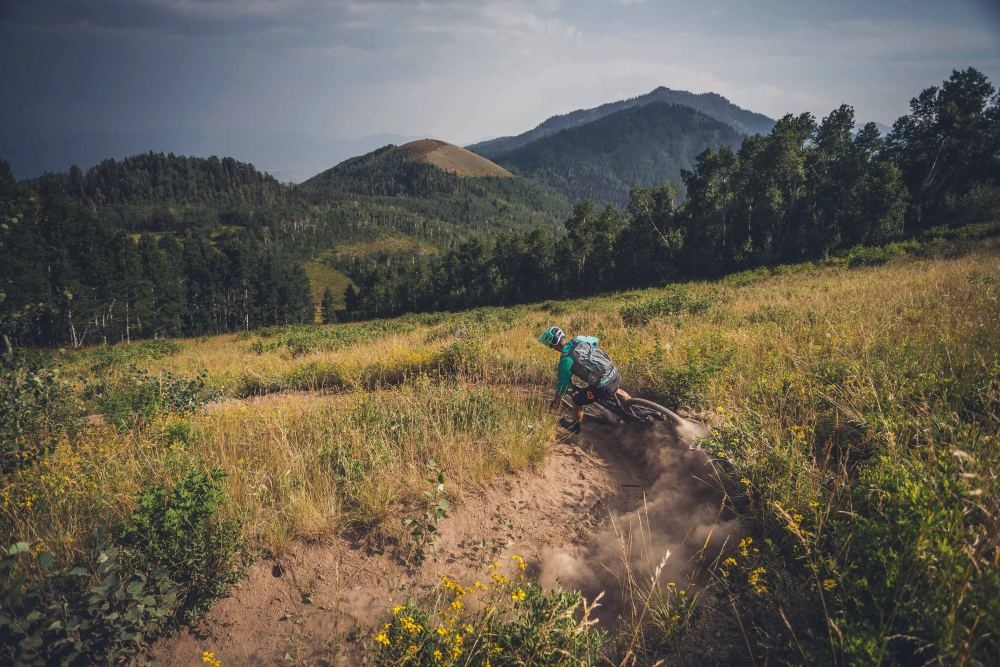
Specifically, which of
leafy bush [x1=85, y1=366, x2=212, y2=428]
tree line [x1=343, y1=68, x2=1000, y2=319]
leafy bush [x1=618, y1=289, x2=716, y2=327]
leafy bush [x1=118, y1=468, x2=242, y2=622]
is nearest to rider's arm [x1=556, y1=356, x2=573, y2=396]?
leafy bush [x1=118, y1=468, x2=242, y2=622]

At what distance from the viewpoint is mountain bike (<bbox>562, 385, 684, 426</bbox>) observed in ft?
17.9

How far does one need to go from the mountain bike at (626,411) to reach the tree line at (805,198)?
1596 inches

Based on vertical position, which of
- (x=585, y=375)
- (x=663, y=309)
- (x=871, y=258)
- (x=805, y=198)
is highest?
(x=805, y=198)

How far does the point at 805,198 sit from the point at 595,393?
47.0m

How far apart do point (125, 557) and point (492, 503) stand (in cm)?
300

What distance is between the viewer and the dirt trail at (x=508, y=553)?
2.99 meters

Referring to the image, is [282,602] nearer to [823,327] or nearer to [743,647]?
[743,647]

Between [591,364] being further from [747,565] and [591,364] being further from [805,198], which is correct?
[805,198]

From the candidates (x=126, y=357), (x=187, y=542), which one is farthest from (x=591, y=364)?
(x=126, y=357)

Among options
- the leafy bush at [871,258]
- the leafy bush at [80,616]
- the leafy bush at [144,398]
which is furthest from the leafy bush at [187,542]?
the leafy bush at [871,258]

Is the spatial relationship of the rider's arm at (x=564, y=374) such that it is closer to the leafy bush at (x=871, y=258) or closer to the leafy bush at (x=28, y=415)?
the leafy bush at (x=28, y=415)

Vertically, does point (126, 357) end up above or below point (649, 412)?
below

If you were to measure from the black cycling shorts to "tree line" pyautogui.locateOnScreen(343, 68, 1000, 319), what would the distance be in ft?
133

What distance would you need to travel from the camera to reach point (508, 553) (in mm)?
3875
